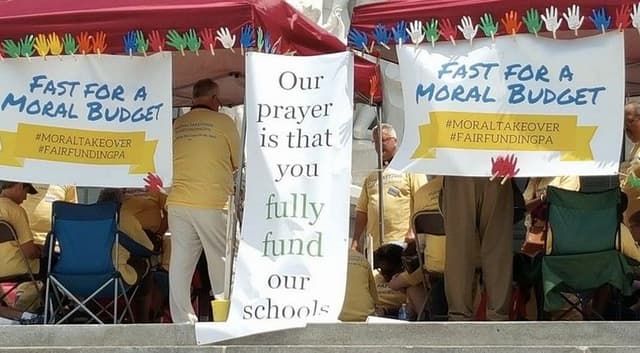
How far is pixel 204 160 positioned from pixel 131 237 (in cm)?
80

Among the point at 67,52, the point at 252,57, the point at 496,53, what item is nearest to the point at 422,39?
the point at 496,53

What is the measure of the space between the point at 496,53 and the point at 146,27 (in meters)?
2.09

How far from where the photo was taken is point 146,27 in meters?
8.05

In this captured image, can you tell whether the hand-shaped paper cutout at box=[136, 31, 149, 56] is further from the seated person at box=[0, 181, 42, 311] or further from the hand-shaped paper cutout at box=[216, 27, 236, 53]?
the seated person at box=[0, 181, 42, 311]

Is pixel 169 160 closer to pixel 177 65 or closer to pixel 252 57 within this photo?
pixel 252 57

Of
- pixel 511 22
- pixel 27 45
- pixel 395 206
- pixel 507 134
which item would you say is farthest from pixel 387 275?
pixel 27 45

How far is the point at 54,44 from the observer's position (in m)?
8.22

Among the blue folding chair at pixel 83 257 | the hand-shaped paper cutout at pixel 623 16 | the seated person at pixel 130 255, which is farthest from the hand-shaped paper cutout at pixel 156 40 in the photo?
the hand-shaped paper cutout at pixel 623 16

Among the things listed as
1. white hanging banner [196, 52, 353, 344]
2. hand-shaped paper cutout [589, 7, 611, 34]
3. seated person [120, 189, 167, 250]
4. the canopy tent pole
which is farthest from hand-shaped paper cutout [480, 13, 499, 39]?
seated person [120, 189, 167, 250]

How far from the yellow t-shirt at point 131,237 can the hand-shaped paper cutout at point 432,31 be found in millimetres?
2445

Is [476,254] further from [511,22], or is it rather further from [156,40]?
[156,40]

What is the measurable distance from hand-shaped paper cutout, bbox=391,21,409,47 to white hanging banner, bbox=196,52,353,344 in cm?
31

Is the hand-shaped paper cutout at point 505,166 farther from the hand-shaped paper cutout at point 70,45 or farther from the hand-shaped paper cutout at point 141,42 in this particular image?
the hand-shaped paper cutout at point 70,45

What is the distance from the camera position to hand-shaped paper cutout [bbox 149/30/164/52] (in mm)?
8039
